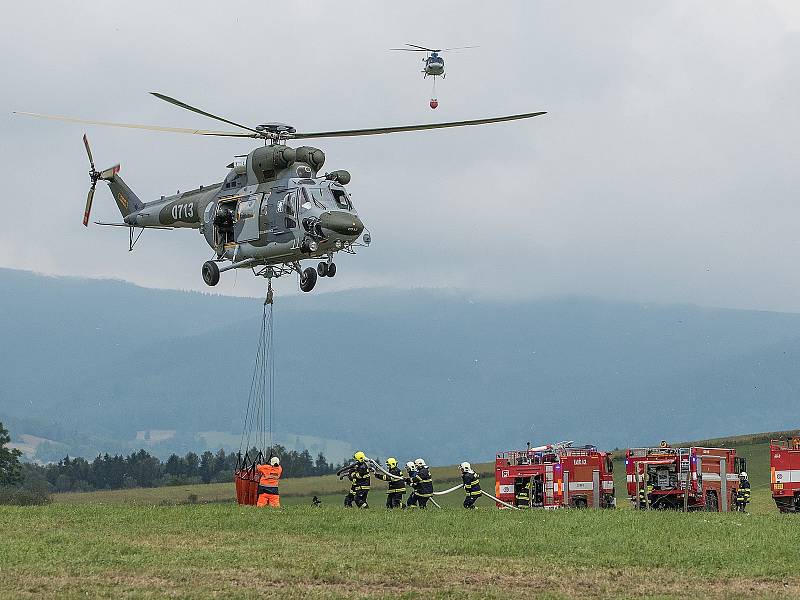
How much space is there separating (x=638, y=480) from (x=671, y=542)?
10.3 m

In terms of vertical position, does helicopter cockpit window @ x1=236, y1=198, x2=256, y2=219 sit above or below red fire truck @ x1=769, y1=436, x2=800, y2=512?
above

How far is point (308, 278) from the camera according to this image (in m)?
38.0

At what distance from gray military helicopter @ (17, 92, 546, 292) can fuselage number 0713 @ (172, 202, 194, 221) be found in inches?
19.2

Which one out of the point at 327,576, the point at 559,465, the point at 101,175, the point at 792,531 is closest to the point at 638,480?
the point at 559,465

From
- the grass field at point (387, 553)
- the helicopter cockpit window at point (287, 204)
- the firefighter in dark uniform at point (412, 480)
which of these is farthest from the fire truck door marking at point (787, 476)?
the helicopter cockpit window at point (287, 204)

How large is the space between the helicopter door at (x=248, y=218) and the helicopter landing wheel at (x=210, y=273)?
Answer: 1.18 meters

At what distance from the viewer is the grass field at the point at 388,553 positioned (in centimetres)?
2217

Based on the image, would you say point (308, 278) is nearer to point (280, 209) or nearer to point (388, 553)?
point (280, 209)

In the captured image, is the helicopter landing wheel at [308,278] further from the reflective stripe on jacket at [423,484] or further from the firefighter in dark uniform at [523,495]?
the firefighter in dark uniform at [523,495]

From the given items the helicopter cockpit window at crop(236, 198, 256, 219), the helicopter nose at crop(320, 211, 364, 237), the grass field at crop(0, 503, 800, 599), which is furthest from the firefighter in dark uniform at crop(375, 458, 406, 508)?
the helicopter cockpit window at crop(236, 198, 256, 219)

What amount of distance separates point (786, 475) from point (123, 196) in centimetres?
2347

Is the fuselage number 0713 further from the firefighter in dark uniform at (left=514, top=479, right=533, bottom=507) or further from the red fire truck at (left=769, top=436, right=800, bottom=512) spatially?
the red fire truck at (left=769, top=436, right=800, bottom=512)

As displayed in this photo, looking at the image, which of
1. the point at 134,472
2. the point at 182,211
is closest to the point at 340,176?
the point at 182,211

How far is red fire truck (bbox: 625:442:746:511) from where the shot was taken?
37031mm
